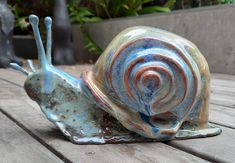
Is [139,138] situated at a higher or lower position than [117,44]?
lower

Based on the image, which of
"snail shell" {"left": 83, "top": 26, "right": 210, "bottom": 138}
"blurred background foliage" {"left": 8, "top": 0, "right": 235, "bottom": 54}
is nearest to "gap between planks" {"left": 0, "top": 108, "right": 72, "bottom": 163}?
"snail shell" {"left": 83, "top": 26, "right": 210, "bottom": 138}

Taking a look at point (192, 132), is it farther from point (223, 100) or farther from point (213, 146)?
point (223, 100)

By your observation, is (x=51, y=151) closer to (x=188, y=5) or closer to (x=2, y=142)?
(x=2, y=142)

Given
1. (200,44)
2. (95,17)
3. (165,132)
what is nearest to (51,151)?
(165,132)

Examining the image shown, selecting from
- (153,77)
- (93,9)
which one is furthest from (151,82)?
(93,9)

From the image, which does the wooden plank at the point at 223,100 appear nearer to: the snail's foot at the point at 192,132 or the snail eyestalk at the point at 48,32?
the snail's foot at the point at 192,132

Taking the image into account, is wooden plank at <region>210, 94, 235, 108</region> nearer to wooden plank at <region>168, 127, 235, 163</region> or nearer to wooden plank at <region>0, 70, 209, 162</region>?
wooden plank at <region>168, 127, 235, 163</region>

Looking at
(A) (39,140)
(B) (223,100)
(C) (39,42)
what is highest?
(C) (39,42)

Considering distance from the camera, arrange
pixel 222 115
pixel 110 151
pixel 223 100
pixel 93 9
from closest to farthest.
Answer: pixel 110 151 → pixel 222 115 → pixel 223 100 → pixel 93 9
